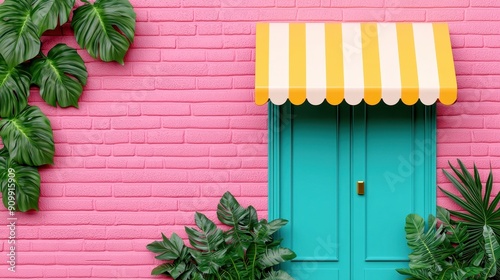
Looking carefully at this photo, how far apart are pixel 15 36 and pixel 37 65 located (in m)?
0.25

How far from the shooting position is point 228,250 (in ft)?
15.0

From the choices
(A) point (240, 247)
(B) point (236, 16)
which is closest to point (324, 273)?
(A) point (240, 247)

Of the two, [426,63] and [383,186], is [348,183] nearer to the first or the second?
[383,186]

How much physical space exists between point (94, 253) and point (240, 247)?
1147 millimetres

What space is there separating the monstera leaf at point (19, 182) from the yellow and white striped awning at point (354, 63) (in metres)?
1.76

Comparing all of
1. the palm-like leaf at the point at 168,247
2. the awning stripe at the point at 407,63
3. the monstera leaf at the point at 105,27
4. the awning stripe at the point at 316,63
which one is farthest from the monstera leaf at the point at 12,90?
the awning stripe at the point at 407,63

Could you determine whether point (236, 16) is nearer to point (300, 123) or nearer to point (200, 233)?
point (300, 123)

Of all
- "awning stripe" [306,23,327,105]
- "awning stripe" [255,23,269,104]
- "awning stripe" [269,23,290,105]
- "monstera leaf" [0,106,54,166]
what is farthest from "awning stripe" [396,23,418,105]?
"monstera leaf" [0,106,54,166]

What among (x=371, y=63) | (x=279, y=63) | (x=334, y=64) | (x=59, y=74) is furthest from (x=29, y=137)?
(x=371, y=63)

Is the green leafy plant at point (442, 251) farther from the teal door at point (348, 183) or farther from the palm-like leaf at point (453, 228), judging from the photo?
the teal door at point (348, 183)

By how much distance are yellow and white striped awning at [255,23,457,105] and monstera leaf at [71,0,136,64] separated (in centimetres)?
98

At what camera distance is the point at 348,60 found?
454 cm

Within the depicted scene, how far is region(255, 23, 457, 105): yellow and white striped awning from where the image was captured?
4.38m

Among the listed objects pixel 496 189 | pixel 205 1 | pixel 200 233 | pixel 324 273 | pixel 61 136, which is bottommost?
pixel 324 273
